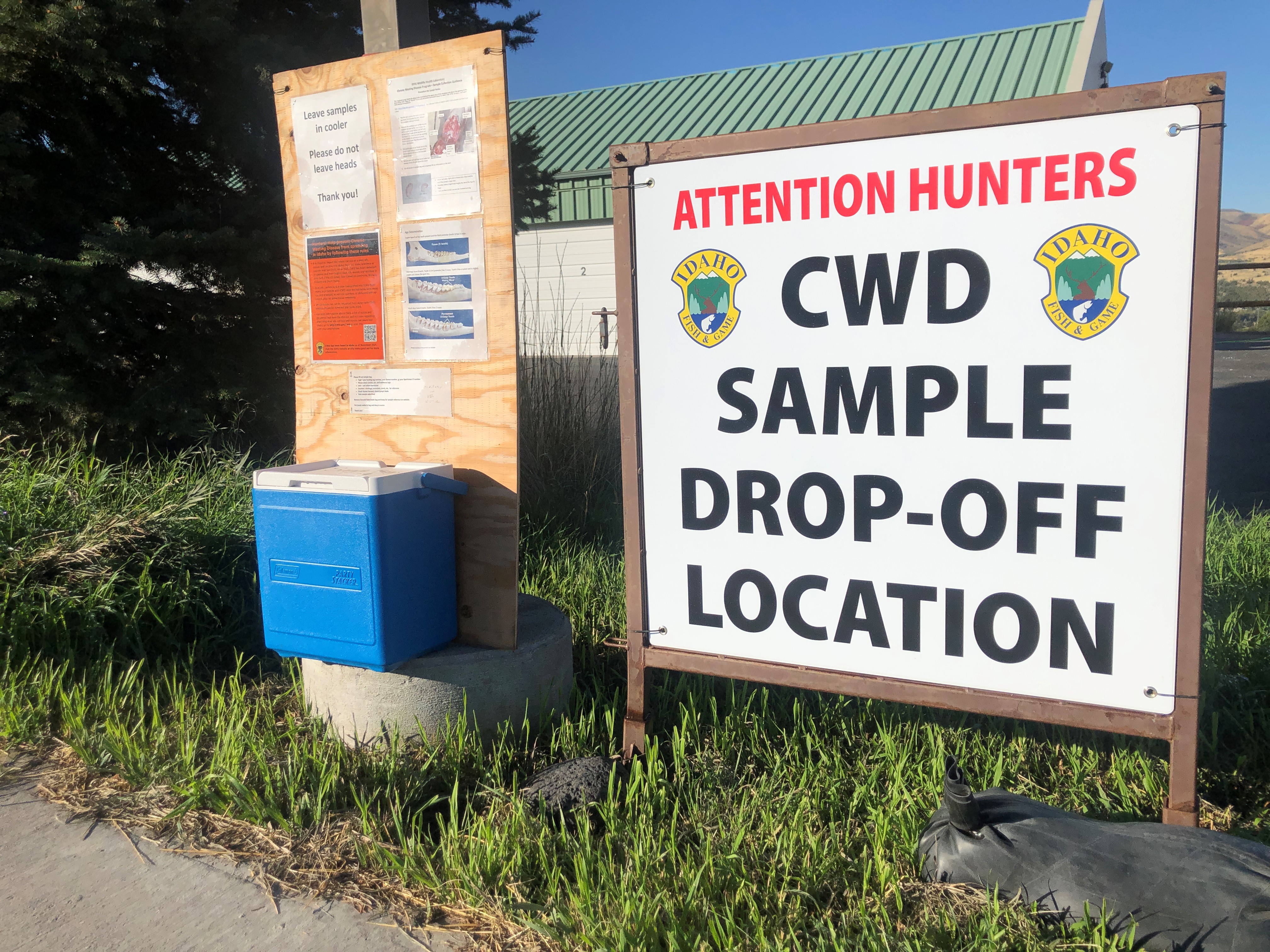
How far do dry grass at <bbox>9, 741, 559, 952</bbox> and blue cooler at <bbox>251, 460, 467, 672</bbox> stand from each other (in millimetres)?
590

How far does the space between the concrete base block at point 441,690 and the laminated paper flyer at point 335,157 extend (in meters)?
1.66

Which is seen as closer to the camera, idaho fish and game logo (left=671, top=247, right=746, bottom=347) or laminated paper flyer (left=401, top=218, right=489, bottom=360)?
idaho fish and game logo (left=671, top=247, right=746, bottom=347)

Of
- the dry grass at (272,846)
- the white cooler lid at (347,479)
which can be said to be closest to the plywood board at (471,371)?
the white cooler lid at (347,479)

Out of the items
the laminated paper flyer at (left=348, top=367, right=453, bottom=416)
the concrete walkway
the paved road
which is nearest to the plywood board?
the laminated paper flyer at (left=348, top=367, right=453, bottom=416)

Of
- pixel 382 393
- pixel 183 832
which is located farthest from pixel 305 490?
pixel 183 832

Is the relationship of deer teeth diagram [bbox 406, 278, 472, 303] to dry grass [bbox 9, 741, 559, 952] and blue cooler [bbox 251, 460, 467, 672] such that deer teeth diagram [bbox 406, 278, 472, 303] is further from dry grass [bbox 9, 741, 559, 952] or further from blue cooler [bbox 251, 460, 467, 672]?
dry grass [bbox 9, 741, 559, 952]

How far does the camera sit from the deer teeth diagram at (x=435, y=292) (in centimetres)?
320

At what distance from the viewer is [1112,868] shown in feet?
6.57

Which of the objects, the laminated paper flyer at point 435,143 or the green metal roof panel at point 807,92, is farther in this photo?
the green metal roof panel at point 807,92

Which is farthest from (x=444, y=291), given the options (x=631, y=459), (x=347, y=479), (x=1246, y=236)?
(x=1246, y=236)

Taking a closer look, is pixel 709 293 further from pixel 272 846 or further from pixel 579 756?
pixel 272 846

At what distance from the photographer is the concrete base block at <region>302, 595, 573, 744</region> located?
3.03m

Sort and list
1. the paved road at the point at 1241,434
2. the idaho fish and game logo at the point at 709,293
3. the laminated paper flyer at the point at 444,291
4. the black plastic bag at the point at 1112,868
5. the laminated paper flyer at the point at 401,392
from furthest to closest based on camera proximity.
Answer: the paved road at the point at 1241,434 → the laminated paper flyer at the point at 401,392 → the laminated paper flyer at the point at 444,291 → the idaho fish and game logo at the point at 709,293 → the black plastic bag at the point at 1112,868

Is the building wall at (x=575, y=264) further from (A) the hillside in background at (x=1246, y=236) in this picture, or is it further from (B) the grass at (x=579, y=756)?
(A) the hillside in background at (x=1246, y=236)
